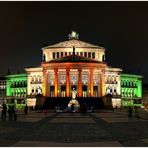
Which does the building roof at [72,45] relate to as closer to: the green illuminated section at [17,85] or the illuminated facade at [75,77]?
the illuminated facade at [75,77]

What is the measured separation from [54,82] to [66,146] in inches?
5165

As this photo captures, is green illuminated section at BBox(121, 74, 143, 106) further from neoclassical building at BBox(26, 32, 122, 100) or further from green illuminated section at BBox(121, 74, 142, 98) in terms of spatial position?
neoclassical building at BBox(26, 32, 122, 100)

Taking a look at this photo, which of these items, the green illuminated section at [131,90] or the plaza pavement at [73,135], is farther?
the green illuminated section at [131,90]

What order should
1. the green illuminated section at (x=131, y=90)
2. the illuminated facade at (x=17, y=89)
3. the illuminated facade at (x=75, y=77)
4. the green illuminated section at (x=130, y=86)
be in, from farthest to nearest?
1. the green illuminated section at (x=130, y=86)
2. the illuminated facade at (x=17, y=89)
3. the green illuminated section at (x=131, y=90)
4. the illuminated facade at (x=75, y=77)

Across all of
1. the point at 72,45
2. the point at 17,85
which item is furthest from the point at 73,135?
the point at 17,85

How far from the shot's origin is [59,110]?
3841 inches

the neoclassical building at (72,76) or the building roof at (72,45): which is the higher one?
the building roof at (72,45)

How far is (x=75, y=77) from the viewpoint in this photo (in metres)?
158

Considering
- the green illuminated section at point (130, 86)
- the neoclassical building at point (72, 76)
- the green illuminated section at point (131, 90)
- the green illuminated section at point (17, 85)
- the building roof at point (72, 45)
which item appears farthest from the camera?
the green illuminated section at point (17, 85)

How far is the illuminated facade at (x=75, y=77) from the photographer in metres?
152

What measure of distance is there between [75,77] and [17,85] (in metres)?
34.9

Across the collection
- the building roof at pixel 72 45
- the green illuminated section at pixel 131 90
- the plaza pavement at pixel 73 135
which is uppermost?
the building roof at pixel 72 45

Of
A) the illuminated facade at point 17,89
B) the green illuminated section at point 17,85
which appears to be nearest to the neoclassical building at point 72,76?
the illuminated facade at point 17,89

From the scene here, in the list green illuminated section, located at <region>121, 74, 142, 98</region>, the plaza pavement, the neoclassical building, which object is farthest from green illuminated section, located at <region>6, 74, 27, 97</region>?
the plaza pavement
